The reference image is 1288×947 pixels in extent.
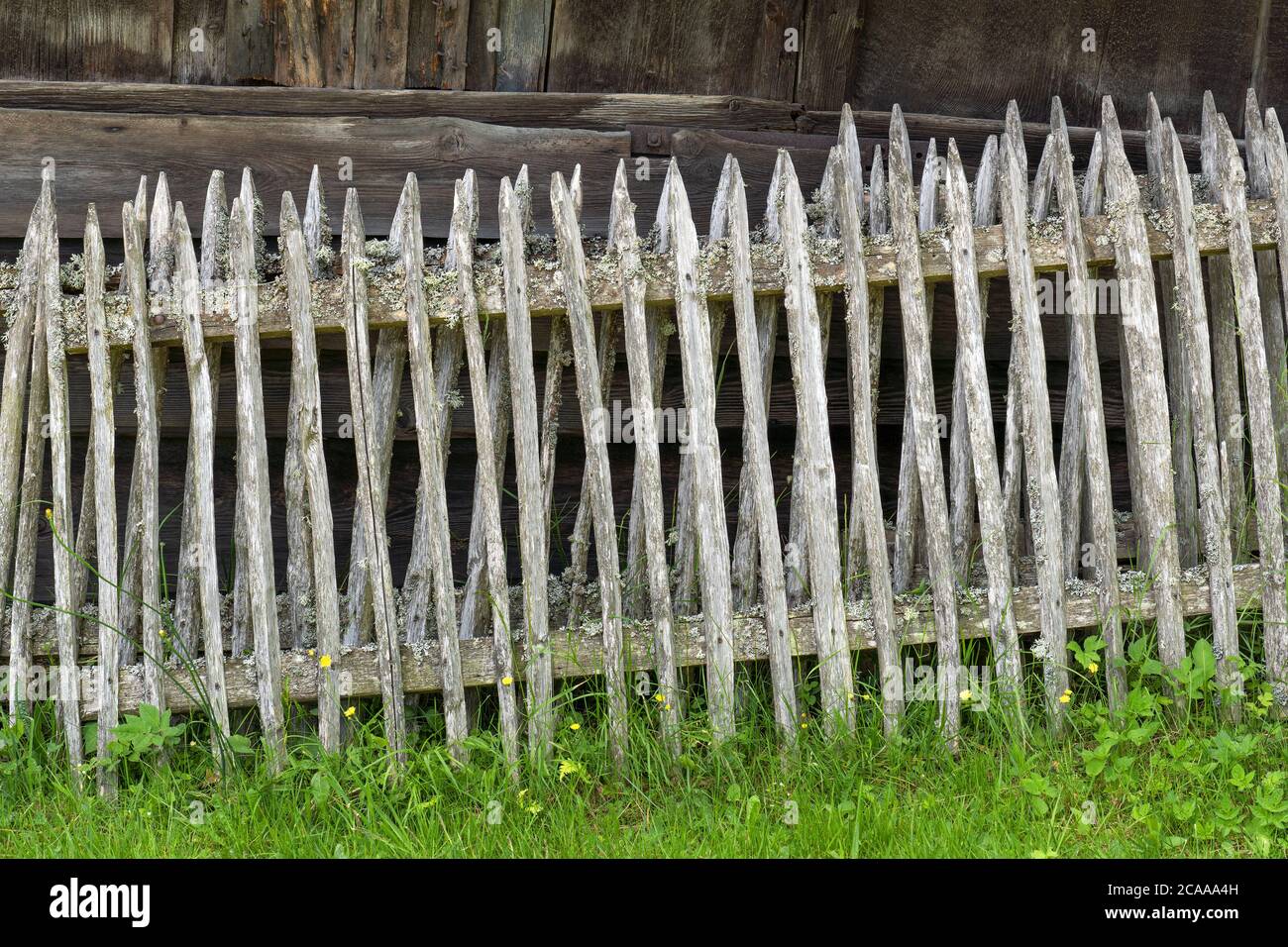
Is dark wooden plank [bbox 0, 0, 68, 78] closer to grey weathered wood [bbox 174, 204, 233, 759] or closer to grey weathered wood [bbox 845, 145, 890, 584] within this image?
grey weathered wood [bbox 174, 204, 233, 759]

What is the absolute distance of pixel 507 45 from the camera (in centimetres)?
391

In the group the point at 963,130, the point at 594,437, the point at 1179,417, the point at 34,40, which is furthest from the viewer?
Answer: the point at 963,130

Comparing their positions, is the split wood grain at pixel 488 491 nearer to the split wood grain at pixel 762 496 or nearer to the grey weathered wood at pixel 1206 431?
the split wood grain at pixel 762 496

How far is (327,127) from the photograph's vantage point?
3.83 metres

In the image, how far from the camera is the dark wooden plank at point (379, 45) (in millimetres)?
3781

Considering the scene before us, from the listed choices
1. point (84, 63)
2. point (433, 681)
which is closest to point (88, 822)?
point (433, 681)

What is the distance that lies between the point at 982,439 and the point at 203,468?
2.19 m

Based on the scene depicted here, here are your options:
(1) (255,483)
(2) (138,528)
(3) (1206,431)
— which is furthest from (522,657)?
(3) (1206,431)

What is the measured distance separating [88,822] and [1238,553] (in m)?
3.43

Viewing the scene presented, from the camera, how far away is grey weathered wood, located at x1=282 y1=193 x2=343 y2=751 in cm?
311

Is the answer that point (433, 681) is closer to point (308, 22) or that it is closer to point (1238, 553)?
point (308, 22)

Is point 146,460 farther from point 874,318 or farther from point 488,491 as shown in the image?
point 874,318

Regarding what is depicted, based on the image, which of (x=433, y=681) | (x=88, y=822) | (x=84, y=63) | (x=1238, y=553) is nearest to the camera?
(x=88, y=822)

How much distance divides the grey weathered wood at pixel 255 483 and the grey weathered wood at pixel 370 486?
0.88ft
